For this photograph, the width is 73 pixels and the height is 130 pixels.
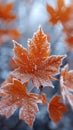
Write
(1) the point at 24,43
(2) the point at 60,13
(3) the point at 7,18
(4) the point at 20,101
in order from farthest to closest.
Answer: (1) the point at 24,43
(3) the point at 7,18
(2) the point at 60,13
(4) the point at 20,101

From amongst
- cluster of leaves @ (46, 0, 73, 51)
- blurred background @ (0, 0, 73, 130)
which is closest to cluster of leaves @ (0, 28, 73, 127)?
blurred background @ (0, 0, 73, 130)

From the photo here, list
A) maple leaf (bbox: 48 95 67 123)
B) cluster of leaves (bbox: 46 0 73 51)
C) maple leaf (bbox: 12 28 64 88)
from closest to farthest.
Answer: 1. maple leaf (bbox: 12 28 64 88)
2. maple leaf (bbox: 48 95 67 123)
3. cluster of leaves (bbox: 46 0 73 51)

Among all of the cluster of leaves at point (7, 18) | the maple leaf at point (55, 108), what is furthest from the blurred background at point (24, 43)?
the maple leaf at point (55, 108)

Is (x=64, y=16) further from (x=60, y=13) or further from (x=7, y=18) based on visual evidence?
(x=7, y=18)

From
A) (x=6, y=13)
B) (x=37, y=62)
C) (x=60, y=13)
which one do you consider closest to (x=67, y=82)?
(x=37, y=62)

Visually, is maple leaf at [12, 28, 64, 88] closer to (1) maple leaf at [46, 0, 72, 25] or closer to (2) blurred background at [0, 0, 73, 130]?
(2) blurred background at [0, 0, 73, 130]

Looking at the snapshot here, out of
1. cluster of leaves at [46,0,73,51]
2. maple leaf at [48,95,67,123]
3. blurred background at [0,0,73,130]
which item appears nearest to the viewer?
maple leaf at [48,95,67,123]

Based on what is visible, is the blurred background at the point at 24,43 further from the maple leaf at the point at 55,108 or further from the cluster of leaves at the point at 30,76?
the cluster of leaves at the point at 30,76
